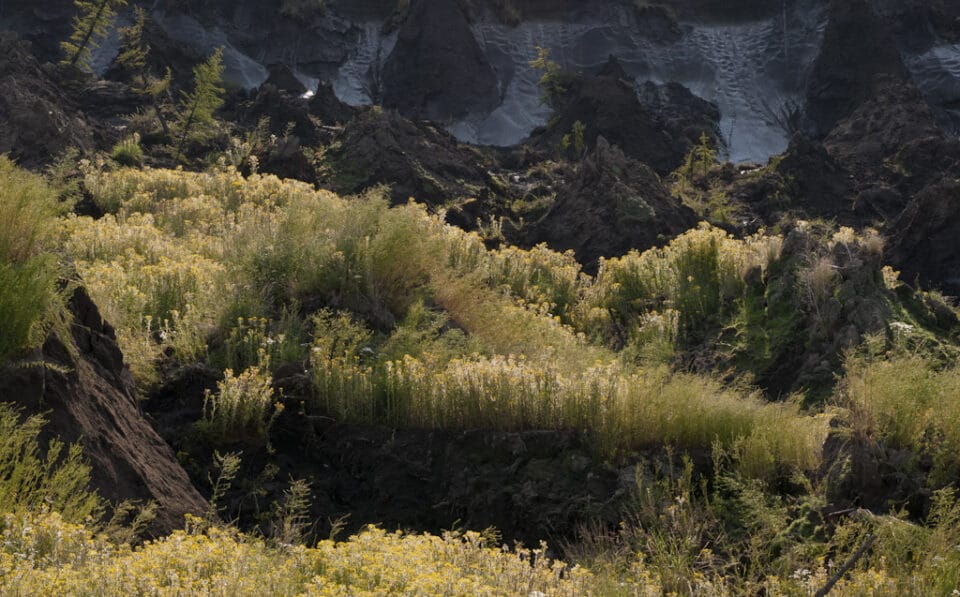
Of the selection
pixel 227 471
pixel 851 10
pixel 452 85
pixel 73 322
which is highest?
pixel 851 10

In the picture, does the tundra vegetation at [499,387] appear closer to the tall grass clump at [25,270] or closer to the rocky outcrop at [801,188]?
the tall grass clump at [25,270]

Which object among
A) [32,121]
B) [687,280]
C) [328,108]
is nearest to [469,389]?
[687,280]

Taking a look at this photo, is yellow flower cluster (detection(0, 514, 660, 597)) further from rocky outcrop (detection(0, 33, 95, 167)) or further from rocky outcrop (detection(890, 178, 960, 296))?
rocky outcrop (detection(890, 178, 960, 296))

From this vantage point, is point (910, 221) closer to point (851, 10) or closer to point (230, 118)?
point (230, 118)

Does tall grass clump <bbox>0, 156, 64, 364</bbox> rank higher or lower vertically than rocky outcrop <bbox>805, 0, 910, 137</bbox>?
lower

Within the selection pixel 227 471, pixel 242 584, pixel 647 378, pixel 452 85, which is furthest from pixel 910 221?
pixel 452 85

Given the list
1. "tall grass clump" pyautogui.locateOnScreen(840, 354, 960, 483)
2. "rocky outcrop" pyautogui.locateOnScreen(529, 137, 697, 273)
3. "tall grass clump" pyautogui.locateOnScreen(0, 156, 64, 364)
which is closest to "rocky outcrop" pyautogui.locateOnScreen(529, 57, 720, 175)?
"rocky outcrop" pyautogui.locateOnScreen(529, 137, 697, 273)

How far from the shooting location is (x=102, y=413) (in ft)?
19.6

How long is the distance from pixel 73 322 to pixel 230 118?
2014 cm

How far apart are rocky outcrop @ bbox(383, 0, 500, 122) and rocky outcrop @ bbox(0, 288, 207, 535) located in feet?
95.4

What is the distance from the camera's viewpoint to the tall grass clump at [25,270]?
5.44 m

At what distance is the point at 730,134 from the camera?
34688 mm

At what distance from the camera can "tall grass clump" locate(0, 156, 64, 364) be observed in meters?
5.44

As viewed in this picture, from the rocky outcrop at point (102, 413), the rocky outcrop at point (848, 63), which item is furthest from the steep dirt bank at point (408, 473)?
the rocky outcrop at point (848, 63)
